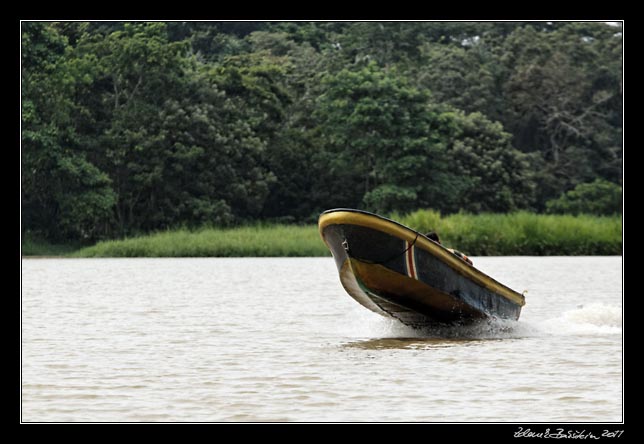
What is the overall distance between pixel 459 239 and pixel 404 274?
22.8m

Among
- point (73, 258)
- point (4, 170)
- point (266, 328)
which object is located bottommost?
point (73, 258)

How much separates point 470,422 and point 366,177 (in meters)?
39.9

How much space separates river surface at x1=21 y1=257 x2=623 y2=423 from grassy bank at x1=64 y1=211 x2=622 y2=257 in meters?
13.7

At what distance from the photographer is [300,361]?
40.7ft

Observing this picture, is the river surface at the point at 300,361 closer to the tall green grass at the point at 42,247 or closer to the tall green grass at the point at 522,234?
the tall green grass at the point at 522,234

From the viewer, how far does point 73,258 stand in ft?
134

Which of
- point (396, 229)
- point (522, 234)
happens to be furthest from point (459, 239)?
point (396, 229)

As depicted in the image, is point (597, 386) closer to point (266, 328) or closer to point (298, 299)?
point (266, 328)

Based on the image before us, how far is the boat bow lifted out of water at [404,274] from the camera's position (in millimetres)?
13500

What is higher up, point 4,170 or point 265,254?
point 4,170

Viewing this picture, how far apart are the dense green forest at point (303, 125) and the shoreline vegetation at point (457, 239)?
4582mm

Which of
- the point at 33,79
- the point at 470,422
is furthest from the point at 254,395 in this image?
the point at 33,79

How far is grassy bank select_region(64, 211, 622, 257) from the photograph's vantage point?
36375 millimetres

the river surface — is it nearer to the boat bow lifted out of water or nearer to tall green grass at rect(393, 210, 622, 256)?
the boat bow lifted out of water
